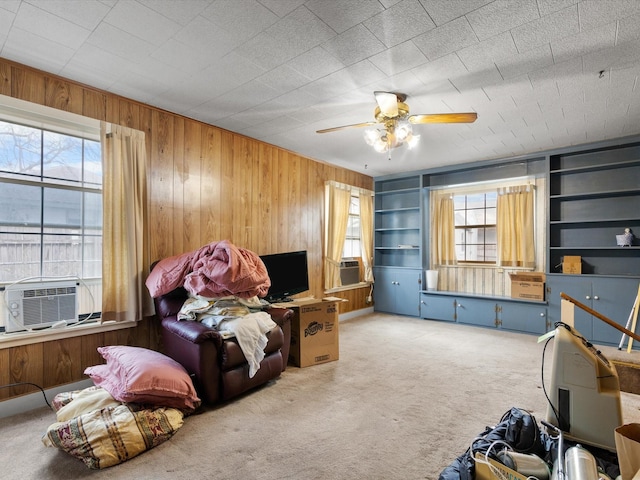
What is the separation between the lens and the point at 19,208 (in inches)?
102

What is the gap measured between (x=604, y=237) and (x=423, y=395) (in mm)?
3647

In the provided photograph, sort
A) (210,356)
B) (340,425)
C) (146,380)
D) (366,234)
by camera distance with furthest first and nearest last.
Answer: (366,234) < (210,356) < (340,425) < (146,380)

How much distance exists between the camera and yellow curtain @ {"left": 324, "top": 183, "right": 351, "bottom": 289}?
5238mm

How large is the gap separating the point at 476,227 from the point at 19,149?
224 inches

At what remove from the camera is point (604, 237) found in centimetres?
449

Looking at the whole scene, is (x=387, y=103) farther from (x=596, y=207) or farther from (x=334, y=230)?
(x=596, y=207)

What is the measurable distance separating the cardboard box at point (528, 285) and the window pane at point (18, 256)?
5456 millimetres

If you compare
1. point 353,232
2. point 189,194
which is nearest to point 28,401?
point 189,194

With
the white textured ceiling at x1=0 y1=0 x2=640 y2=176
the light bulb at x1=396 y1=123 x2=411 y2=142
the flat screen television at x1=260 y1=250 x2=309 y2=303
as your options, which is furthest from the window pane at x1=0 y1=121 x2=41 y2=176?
the light bulb at x1=396 y1=123 x2=411 y2=142

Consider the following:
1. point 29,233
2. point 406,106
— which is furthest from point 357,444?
point 29,233

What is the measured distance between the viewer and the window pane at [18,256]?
2.51 metres

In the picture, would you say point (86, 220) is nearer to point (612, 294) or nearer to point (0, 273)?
point (0, 273)

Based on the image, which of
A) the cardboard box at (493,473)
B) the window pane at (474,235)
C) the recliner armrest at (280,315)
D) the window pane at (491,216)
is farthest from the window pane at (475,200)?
the cardboard box at (493,473)

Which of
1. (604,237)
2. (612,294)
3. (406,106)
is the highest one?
(406,106)
